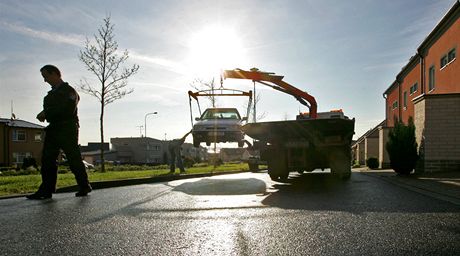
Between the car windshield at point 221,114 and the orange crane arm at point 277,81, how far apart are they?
146 cm

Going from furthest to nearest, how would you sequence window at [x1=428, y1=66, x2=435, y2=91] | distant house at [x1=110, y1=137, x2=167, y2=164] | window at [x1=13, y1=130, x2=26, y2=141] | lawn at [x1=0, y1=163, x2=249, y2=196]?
distant house at [x1=110, y1=137, x2=167, y2=164], window at [x1=13, y1=130, x2=26, y2=141], window at [x1=428, y1=66, x2=435, y2=91], lawn at [x1=0, y1=163, x2=249, y2=196]

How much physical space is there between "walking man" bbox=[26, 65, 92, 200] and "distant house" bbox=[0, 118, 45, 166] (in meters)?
42.1

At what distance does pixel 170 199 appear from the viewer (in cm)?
646

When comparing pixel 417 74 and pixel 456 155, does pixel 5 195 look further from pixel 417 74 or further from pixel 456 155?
pixel 417 74

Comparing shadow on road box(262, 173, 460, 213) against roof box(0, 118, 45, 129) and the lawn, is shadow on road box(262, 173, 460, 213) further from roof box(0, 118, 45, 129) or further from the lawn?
roof box(0, 118, 45, 129)

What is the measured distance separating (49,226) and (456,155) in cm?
1225

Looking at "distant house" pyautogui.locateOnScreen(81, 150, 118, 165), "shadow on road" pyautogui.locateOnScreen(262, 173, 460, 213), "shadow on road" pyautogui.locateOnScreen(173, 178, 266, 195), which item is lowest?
"distant house" pyautogui.locateOnScreen(81, 150, 118, 165)

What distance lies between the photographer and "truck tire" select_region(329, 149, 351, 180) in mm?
9805

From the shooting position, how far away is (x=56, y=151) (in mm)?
6605

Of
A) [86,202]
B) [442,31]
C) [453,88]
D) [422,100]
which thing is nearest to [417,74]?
[442,31]

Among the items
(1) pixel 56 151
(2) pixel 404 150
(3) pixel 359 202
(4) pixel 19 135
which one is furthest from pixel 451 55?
(4) pixel 19 135

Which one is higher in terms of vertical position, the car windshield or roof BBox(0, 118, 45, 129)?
roof BBox(0, 118, 45, 129)

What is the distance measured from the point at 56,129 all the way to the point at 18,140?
4598 centimetres

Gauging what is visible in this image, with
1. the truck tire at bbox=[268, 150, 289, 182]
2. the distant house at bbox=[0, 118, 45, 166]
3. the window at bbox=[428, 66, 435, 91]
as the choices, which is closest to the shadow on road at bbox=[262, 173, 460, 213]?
the truck tire at bbox=[268, 150, 289, 182]
